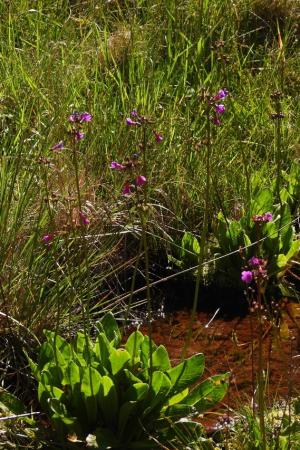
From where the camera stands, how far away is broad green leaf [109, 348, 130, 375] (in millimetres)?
2885

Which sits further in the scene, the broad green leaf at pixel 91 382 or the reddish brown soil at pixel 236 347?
the reddish brown soil at pixel 236 347

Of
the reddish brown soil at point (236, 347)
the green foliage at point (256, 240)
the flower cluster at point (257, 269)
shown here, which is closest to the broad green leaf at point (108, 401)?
the reddish brown soil at point (236, 347)

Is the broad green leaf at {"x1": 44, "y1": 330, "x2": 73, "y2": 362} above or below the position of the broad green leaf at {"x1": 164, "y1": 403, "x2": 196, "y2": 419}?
above

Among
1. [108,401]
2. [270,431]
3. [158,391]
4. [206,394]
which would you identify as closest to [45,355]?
[108,401]

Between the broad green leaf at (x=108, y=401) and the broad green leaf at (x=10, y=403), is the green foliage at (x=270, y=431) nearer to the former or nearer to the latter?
the broad green leaf at (x=108, y=401)

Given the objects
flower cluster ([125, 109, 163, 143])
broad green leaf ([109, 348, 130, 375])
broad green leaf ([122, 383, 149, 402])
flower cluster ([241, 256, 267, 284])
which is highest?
flower cluster ([125, 109, 163, 143])

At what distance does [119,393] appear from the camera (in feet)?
9.56

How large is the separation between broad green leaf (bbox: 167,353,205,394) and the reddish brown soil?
385 mm

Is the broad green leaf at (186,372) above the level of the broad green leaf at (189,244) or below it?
above

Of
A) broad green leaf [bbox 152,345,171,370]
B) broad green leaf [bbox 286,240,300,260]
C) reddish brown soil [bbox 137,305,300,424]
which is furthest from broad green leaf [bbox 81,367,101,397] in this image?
broad green leaf [bbox 286,240,300,260]

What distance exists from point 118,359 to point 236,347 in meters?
0.93

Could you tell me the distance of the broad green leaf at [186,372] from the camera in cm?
292

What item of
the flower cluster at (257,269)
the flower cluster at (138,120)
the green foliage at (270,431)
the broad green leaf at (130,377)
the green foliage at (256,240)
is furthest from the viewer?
the green foliage at (256,240)

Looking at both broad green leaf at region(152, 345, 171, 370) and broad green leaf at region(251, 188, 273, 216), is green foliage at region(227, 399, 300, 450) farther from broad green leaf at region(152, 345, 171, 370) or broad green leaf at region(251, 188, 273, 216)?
broad green leaf at region(251, 188, 273, 216)
